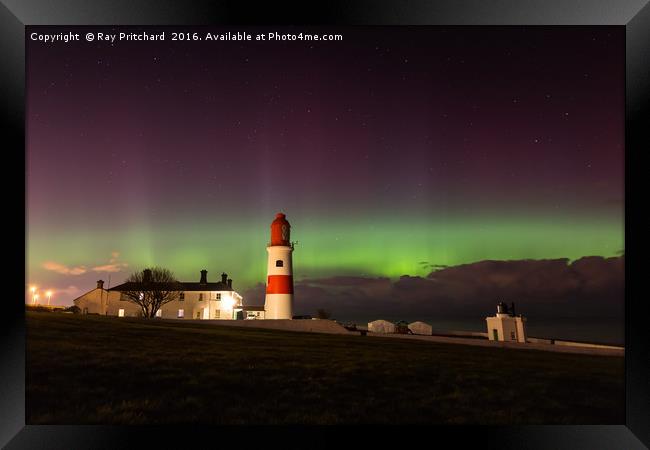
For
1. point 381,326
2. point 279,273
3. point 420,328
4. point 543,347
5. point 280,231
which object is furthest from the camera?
point 280,231

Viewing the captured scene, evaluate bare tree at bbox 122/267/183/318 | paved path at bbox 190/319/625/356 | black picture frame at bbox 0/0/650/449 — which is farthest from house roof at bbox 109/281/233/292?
black picture frame at bbox 0/0/650/449

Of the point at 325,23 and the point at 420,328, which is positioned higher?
the point at 325,23

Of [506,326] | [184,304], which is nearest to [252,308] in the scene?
[184,304]

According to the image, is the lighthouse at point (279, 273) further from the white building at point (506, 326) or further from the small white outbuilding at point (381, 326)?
the white building at point (506, 326)

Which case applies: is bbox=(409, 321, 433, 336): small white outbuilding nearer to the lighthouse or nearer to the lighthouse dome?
the lighthouse

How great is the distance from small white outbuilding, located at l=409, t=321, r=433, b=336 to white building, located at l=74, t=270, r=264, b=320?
14.6m

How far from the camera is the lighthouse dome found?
106 ft

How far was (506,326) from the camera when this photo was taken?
82.6ft

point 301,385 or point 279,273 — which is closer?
point 301,385

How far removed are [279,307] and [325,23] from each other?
24.1m

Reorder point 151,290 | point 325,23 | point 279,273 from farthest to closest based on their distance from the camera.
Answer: point 151,290, point 279,273, point 325,23

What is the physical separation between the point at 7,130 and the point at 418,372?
10464 mm

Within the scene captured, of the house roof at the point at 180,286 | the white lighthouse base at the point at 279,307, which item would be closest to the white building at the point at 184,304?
the house roof at the point at 180,286

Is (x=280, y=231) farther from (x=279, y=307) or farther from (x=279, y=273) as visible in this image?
(x=279, y=307)
